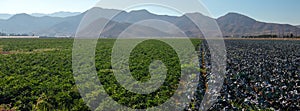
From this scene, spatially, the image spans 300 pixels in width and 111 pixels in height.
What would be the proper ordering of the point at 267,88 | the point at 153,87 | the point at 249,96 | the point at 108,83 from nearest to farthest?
the point at 249,96 → the point at 267,88 → the point at 153,87 → the point at 108,83

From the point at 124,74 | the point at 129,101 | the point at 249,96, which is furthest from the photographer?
the point at 124,74

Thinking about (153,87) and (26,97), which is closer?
(26,97)

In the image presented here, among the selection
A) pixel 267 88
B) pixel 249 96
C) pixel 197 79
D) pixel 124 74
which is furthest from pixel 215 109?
pixel 124 74

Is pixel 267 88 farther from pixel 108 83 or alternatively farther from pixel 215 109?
pixel 108 83

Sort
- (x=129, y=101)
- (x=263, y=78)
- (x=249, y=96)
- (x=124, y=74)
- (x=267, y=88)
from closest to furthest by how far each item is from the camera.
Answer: (x=129, y=101) < (x=249, y=96) < (x=267, y=88) < (x=263, y=78) < (x=124, y=74)

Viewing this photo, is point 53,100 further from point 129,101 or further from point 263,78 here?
point 263,78

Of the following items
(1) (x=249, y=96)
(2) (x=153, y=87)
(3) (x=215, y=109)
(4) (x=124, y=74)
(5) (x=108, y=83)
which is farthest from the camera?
(4) (x=124, y=74)

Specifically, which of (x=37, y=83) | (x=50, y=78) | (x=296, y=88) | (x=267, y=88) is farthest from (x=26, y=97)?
(x=296, y=88)

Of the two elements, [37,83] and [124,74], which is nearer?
[37,83]
